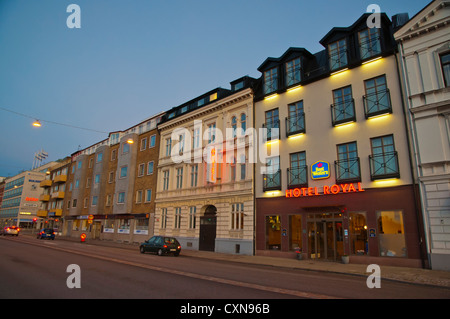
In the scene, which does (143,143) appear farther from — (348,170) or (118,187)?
(348,170)

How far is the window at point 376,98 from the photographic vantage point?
17.6 metres

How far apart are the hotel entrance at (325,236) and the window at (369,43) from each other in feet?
33.9

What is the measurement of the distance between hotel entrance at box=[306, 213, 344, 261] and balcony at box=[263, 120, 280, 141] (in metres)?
6.66

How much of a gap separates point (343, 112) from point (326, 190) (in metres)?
5.24

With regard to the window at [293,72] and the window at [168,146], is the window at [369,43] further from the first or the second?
the window at [168,146]

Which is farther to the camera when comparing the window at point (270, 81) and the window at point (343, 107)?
the window at point (270, 81)

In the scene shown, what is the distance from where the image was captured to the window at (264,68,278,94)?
24.0 metres

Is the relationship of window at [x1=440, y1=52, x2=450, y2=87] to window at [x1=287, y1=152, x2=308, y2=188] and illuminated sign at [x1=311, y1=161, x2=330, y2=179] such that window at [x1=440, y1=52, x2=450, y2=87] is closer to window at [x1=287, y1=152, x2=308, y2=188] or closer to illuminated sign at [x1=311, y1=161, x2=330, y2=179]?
illuminated sign at [x1=311, y1=161, x2=330, y2=179]

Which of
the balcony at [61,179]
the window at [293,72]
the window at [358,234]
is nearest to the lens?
the window at [358,234]

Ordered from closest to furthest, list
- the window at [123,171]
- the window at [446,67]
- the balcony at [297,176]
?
the window at [446,67] < the balcony at [297,176] < the window at [123,171]

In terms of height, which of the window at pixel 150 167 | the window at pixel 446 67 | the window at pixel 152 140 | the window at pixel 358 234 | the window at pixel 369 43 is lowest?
the window at pixel 358 234

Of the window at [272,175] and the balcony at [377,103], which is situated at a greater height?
the balcony at [377,103]

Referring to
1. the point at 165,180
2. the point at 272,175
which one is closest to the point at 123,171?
the point at 165,180

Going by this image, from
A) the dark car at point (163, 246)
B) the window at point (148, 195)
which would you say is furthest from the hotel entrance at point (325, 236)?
the window at point (148, 195)
